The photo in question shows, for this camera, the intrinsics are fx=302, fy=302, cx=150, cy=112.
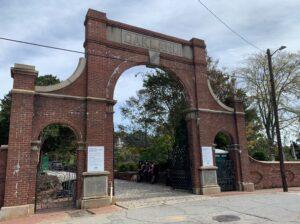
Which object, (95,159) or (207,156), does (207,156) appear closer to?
(207,156)

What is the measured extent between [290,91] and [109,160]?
799 inches

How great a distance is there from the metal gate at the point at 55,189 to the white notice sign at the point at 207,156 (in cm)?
612

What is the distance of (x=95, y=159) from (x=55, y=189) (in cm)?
397

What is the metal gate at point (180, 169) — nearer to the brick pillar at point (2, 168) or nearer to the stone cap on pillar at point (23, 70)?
the stone cap on pillar at point (23, 70)

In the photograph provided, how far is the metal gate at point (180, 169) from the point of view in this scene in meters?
15.2

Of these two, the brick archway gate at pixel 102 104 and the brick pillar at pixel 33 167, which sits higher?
the brick archway gate at pixel 102 104

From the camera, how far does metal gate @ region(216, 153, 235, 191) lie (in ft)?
51.0

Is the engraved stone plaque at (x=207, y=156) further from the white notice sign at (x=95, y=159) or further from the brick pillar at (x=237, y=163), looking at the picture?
the white notice sign at (x=95, y=159)


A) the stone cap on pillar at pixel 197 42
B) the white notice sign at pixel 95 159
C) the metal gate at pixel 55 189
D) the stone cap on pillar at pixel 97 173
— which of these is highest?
the stone cap on pillar at pixel 197 42

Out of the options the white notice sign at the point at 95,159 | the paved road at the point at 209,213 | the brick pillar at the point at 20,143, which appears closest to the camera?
the paved road at the point at 209,213

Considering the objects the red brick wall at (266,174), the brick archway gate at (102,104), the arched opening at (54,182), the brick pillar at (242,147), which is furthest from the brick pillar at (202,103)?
the arched opening at (54,182)

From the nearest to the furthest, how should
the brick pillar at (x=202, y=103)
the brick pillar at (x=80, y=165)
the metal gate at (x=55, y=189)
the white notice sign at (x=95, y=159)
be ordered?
1. the brick pillar at (x=80, y=165)
2. the white notice sign at (x=95, y=159)
3. the metal gate at (x=55, y=189)
4. the brick pillar at (x=202, y=103)

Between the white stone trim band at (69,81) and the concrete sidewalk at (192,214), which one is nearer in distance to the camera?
the concrete sidewalk at (192,214)

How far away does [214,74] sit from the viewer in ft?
86.3
